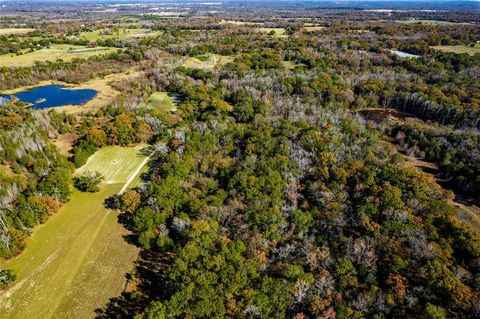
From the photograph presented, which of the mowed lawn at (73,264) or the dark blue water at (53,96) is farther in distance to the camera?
the dark blue water at (53,96)

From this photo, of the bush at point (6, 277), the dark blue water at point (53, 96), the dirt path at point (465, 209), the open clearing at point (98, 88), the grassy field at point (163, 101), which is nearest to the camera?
the bush at point (6, 277)

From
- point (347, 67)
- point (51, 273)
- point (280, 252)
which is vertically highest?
point (347, 67)

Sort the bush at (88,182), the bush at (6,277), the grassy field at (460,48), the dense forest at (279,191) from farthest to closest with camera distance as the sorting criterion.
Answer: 1. the grassy field at (460,48)
2. the bush at (88,182)
3. the bush at (6,277)
4. the dense forest at (279,191)

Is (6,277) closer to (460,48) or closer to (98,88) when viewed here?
(98,88)

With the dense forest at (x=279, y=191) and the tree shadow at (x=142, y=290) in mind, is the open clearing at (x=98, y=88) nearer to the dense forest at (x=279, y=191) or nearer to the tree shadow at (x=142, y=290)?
the dense forest at (x=279, y=191)


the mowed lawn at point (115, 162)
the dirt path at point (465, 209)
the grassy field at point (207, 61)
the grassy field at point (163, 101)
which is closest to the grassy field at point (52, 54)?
the grassy field at point (207, 61)

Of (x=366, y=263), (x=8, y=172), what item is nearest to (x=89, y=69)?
(x=8, y=172)

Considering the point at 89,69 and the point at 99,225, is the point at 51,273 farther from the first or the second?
the point at 89,69
